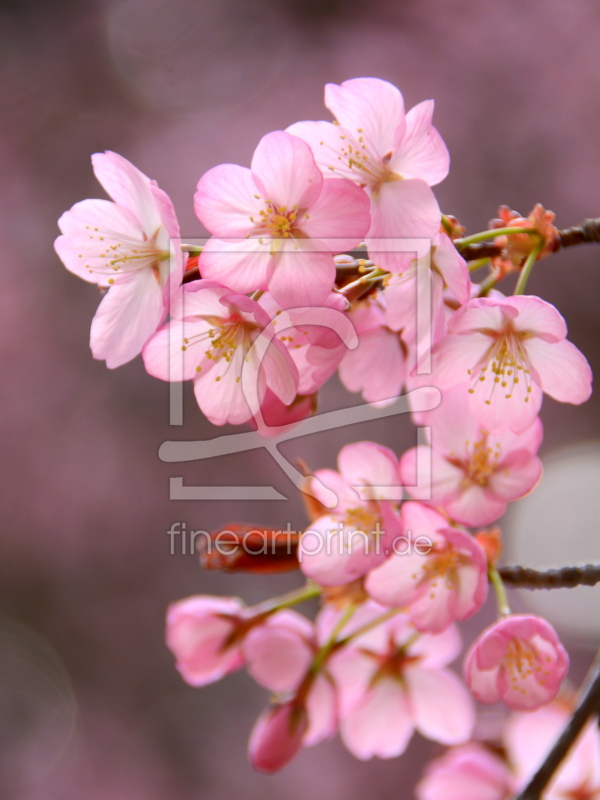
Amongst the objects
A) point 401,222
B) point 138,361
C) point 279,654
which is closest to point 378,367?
point 401,222

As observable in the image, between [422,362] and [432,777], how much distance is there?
2.09 feet

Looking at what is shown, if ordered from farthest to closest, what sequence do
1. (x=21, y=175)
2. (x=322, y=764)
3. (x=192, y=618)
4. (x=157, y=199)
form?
(x=21, y=175) → (x=322, y=764) → (x=192, y=618) → (x=157, y=199)

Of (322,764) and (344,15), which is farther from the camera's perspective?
(344,15)

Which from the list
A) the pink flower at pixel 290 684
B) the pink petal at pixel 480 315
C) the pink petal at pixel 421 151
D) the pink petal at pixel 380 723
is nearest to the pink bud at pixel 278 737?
the pink flower at pixel 290 684

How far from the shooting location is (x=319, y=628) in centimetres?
71

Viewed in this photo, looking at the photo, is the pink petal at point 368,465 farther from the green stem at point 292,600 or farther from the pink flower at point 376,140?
the pink flower at point 376,140

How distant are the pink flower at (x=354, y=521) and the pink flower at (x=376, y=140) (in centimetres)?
23

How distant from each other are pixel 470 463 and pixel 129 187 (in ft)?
1.27

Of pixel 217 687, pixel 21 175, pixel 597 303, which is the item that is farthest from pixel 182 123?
pixel 217 687

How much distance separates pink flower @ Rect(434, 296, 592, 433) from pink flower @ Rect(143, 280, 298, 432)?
0.14 m

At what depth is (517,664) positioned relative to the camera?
55 centimetres

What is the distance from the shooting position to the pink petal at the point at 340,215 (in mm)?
472

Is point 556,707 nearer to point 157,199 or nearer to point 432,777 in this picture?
point 432,777

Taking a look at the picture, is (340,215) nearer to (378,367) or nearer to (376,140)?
(376,140)
